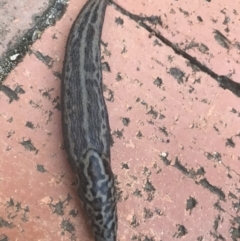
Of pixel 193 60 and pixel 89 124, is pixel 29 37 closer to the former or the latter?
pixel 89 124

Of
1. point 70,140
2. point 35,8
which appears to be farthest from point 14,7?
point 70,140

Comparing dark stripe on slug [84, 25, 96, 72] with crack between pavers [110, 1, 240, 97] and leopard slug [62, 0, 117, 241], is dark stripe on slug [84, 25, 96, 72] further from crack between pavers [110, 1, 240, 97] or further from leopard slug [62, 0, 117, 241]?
crack between pavers [110, 1, 240, 97]

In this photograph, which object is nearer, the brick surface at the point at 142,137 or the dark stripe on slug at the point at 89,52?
the brick surface at the point at 142,137

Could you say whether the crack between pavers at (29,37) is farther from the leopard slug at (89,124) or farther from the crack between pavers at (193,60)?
the crack between pavers at (193,60)

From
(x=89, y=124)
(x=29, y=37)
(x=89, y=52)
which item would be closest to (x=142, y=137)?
(x=89, y=124)

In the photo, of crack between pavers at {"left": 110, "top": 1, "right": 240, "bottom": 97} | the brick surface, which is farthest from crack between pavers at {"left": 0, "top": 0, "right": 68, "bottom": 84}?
crack between pavers at {"left": 110, "top": 1, "right": 240, "bottom": 97}

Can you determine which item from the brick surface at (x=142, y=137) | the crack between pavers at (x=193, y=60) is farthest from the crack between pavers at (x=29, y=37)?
the crack between pavers at (x=193, y=60)
